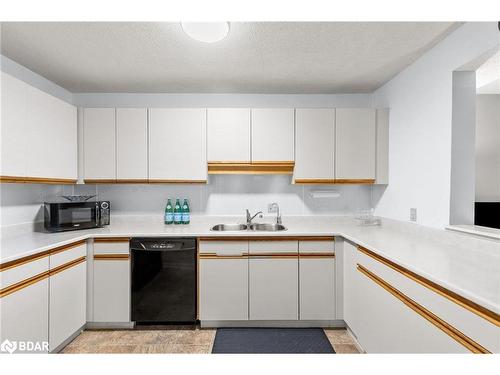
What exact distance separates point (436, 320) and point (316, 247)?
1.25 m

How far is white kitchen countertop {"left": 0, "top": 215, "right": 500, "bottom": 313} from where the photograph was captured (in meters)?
1.17

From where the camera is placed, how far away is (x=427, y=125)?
2172 mm

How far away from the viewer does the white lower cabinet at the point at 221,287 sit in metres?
2.42

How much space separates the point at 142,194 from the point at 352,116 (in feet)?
8.14

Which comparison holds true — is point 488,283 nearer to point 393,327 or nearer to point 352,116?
point 393,327

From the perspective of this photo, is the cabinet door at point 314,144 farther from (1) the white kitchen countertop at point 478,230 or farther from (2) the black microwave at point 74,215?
(2) the black microwave at point 74,215

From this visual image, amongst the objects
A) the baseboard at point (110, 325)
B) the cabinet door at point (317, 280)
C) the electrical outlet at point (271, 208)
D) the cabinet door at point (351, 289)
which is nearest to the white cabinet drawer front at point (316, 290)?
the cabinet door at point (317, 280)

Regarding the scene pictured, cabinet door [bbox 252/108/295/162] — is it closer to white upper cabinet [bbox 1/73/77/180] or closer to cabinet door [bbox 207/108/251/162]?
cabinet door [bbox 207/108/251/162]

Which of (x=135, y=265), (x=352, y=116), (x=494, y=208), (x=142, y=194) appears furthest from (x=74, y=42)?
(x=494, y=208)

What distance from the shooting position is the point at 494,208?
119 inches

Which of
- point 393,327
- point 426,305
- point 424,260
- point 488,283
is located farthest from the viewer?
Result: point 393,327

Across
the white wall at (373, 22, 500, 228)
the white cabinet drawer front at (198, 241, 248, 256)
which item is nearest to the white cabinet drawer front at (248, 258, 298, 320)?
the white cabinet drawer front at (198, 241, 248, 256)

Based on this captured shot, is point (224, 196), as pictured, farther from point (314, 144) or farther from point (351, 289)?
point (351, 289)

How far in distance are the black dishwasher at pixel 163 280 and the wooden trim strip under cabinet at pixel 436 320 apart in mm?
1566
